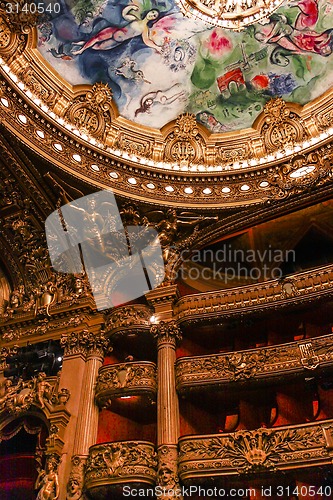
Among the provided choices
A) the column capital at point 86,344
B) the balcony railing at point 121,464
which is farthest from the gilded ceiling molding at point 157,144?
the balcony railing at point 121,464

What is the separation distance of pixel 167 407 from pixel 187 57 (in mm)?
11411

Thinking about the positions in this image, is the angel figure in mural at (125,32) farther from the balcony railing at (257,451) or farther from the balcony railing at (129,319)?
the balcony railing at (257,451)

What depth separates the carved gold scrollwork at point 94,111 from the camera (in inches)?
634

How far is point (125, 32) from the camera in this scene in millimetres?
16203

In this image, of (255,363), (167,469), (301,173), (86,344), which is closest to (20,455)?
(86,344)

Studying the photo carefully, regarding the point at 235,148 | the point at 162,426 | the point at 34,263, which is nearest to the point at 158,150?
the point at 235,148

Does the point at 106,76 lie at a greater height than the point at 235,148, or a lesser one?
greater

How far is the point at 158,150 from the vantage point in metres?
17.2

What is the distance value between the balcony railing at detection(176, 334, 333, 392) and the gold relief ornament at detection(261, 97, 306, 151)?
6.99m

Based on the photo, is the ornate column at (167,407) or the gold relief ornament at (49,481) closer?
the gold relief ornament at (49,481)

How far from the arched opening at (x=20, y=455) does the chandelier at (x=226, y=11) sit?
1313 centimetres

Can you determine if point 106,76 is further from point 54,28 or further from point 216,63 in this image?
point 216,63

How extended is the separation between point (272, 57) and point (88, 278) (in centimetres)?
961

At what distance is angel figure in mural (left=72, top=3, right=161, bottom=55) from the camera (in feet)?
52.3
